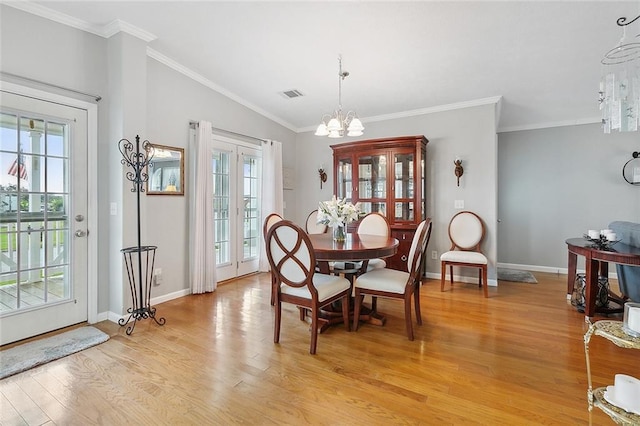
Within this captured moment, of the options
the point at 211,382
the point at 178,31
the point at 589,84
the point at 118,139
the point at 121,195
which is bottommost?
the point at 211,382

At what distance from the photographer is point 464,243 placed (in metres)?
4.27

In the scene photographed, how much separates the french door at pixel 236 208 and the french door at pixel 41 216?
1.61 m

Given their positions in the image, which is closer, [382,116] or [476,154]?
[476,154]

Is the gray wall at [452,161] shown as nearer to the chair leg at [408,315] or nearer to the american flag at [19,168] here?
the chair leg at [408,315]

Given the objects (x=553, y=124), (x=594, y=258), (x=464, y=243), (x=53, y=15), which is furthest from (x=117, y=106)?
(x=553, y=124)

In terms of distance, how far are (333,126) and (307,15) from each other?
3.12 feet

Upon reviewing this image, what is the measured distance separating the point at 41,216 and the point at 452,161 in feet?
15.6

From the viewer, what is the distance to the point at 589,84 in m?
3.62

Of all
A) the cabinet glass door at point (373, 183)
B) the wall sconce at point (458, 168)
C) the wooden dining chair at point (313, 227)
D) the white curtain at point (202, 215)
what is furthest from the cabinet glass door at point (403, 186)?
the white curtain at point (202, 215)

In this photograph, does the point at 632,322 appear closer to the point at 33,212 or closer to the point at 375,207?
the point at 375,207

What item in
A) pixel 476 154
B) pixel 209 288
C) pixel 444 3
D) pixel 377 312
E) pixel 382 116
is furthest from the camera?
pixel 382 116

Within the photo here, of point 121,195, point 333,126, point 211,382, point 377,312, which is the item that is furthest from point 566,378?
point 121,195

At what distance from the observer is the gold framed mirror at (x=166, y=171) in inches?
135

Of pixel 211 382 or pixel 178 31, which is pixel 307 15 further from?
pixel 211 382
